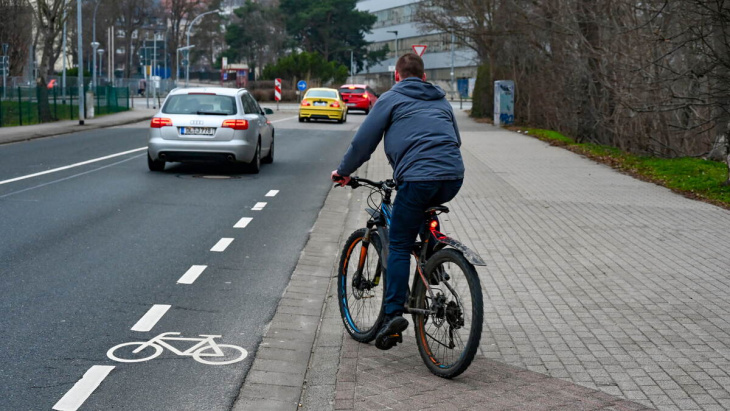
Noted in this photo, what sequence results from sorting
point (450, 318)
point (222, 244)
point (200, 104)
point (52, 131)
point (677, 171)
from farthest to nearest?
point (52, 131) → point (200, 104) → point (677, 171) → point (222, 244) → point (450, 318)

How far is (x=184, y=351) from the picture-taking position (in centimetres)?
622

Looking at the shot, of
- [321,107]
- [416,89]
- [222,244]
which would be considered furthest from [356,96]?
[416,89]

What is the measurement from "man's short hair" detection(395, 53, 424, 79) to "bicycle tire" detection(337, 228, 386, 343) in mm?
1006

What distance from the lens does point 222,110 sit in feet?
60.5

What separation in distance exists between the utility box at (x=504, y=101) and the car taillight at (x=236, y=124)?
20389mm

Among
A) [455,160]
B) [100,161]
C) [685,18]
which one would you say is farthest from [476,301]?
[100,161]

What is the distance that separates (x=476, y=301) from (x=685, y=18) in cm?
1144

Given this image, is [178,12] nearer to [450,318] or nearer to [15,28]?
[15,28]

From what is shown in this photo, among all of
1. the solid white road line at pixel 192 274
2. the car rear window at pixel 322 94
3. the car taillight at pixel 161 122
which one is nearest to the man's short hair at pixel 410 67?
the solid white road line at pixel 192 274

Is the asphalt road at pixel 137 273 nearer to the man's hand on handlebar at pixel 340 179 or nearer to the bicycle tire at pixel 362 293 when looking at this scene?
the bicycle tire at pixel 362 293

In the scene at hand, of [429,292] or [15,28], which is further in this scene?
[15,28]

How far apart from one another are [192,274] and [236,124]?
9595 mm

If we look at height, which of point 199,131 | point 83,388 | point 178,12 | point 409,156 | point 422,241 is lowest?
point 83,388

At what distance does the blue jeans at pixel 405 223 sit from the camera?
18.5ft
